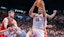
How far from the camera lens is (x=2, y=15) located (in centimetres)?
491

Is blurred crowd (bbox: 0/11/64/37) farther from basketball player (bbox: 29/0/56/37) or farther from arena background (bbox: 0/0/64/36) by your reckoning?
basketball player (bbox: 29/0/56/37)

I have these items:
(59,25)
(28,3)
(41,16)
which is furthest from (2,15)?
(41,16)

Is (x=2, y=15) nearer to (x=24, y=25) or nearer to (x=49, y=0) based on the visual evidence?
(x=24, y=25)

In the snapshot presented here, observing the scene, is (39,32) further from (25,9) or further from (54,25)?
(54,25)

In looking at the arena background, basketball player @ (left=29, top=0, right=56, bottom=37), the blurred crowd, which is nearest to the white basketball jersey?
basketball player @ (left=29, top=0, right=56, bottom=37)

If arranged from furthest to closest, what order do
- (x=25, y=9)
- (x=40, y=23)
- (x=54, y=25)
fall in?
(x=54, y=25)
(x=25, y=9)
(x=40, y=23)

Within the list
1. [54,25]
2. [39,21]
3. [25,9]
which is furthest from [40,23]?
[54,25]

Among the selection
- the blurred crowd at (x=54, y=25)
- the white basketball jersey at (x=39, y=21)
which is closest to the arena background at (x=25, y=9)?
the blurred crowd at (x=54, y=25)

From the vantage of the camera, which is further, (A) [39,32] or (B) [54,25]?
(B) [54,25]

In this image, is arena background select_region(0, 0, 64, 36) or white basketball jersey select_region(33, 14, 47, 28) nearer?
white basketball jersey select_region(33, 14, 47, 28)

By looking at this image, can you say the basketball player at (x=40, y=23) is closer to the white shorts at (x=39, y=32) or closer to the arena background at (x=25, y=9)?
the white shorts at (x=39, y=32)

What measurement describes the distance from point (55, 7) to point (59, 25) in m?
0.88

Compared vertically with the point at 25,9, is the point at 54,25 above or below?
below

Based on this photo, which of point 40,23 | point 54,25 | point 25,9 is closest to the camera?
point 40,23
